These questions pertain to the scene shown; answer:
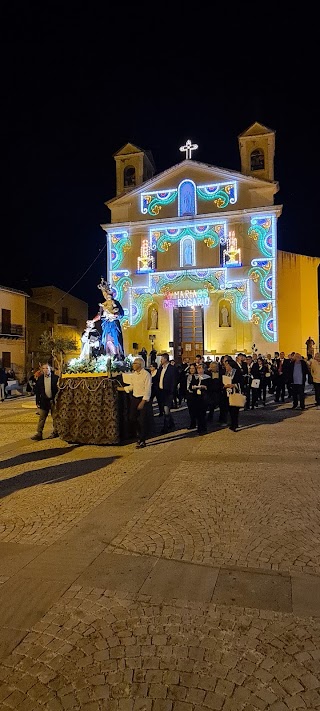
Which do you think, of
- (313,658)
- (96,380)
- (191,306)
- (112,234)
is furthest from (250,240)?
(313,658)

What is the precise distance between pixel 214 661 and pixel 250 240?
93.1 ft

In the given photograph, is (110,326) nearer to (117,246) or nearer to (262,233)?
(262,233)

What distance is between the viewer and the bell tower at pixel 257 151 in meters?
30.2

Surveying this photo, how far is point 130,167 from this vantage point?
1307 inches

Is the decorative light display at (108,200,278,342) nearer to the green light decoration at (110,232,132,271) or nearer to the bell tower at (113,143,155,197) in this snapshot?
the green light decoration at (110,232,132,271)

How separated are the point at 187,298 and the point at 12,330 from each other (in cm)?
1467

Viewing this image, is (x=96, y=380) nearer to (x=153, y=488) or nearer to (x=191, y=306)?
(x=153, y=488)

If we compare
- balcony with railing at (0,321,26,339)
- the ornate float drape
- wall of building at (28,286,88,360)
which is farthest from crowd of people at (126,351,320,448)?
wall of building at (28,286,88,360)

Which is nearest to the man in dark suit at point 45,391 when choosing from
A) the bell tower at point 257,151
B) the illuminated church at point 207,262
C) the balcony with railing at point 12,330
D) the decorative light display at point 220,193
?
the illuminated church at point 207,262

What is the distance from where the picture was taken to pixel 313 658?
→ 9.41 feet

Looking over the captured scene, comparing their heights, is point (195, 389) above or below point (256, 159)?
below

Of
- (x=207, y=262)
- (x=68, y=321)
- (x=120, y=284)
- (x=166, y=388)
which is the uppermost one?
(x=207, y=262)

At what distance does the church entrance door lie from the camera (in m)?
30.5

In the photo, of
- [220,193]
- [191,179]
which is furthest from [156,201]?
[220,193]
